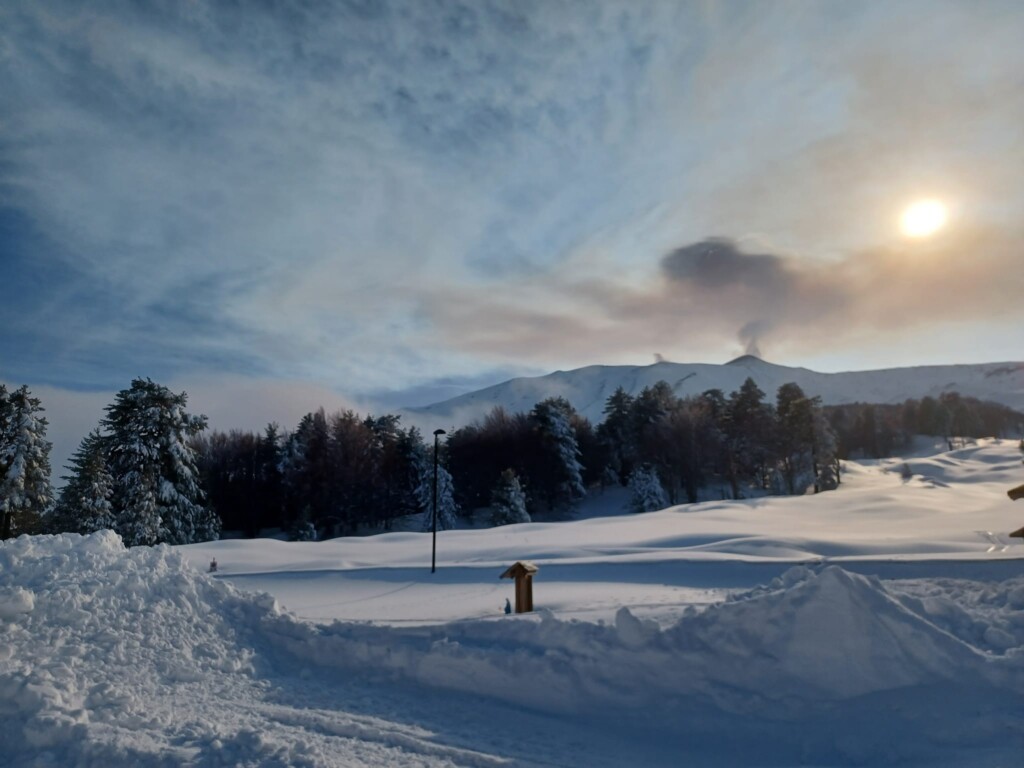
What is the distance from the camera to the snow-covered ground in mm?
5848

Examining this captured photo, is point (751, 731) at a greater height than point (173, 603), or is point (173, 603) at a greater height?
point (173, 603)

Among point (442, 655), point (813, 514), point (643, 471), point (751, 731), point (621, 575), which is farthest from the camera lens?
point (643, 471)

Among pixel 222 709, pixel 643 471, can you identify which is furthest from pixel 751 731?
pixel 643 471

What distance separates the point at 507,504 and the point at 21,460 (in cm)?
2532

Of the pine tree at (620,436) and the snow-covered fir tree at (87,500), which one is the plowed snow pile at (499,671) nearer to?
the snow-covered fir tree at (87,500)

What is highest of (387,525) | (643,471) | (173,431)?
(173,431)

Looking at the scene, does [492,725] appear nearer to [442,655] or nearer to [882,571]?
[442,655]

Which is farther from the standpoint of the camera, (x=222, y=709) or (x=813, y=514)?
(x=813, y=514)

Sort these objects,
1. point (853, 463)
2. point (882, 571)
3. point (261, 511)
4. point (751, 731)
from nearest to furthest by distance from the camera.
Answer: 1. point (751, 731)
2. point (882, 571)
3. point (261, 511)
4. point (853, 463)

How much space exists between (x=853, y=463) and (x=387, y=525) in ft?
143

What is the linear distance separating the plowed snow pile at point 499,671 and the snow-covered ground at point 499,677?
0.02m

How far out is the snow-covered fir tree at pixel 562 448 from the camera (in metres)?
50.0

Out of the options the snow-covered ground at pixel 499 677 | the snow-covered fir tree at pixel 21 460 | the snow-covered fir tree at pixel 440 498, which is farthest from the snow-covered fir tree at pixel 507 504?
the snow-covered ground at pixel 499 677

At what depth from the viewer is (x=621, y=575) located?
17.7 meters
